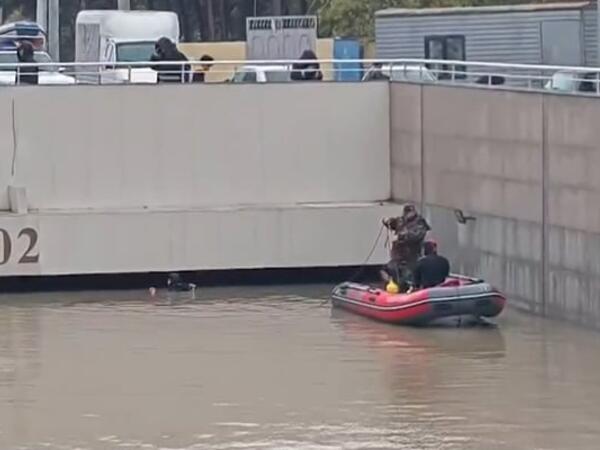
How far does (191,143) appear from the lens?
3047 cm

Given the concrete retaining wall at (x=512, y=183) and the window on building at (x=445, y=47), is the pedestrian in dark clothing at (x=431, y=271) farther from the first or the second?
the window on building at (x=445, y=47)

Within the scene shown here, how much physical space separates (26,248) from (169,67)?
15.1 feet

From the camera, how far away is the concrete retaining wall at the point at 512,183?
80.8 ft

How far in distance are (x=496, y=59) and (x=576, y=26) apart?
1794 millimetres

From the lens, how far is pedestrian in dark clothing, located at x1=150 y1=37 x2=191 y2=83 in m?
31.1

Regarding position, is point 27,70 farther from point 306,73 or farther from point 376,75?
point 376,75

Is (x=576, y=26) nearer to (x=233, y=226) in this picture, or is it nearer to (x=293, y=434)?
(x=233, y=226)

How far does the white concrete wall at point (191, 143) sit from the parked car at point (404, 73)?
605 mm

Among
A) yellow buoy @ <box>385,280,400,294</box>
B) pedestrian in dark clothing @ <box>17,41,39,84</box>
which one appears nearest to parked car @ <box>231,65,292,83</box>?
pedestrian in dark clothing @ <box>17,41,39,84</box>

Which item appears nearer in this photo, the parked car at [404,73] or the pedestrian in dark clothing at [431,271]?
the pedestrian in dark clothing at [431,271]

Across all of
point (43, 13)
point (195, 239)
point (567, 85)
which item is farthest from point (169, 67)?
point (43, 13)

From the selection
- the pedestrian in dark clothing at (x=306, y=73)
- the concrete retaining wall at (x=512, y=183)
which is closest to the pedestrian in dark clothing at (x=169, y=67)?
the pedestrian in dark clothing at (x=306, y=73)

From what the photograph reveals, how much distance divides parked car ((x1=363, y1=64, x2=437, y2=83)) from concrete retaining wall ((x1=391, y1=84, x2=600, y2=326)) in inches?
16.5

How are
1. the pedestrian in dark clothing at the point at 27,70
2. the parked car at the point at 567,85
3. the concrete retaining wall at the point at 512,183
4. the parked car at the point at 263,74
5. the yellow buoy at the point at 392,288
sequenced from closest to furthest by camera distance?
1. the concrete retaining wall at the point at 512,183
2. the yellow buoy at the point at 392,288
3. the parked car at the point at 567,85
4. the pedestrian in dark clothing at the point at 27,70
5. the parked car at the point at 263,74
